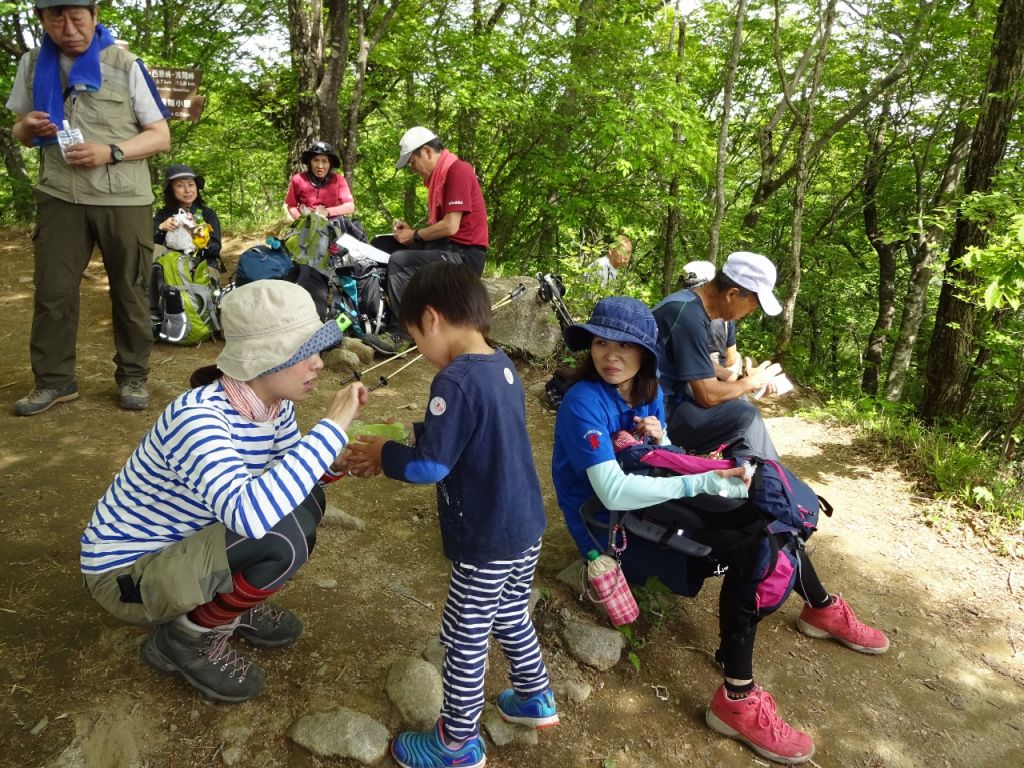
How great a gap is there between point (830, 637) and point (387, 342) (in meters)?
4.47

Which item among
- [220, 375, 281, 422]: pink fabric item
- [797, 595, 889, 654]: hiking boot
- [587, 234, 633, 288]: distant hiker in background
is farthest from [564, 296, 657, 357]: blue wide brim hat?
[587, 234, 633, 288]: distant hiker in background

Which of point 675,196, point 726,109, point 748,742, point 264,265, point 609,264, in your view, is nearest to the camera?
point 748,742

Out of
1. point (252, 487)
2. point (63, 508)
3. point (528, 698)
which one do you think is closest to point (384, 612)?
point (528, 698)

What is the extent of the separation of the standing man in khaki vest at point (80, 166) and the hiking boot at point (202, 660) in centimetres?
268

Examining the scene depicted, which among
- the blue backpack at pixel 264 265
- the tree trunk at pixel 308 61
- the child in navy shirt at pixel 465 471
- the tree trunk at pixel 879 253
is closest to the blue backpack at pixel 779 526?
the child in navy shirt at pixel 465 471

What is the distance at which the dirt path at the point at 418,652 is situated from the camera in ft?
6.87

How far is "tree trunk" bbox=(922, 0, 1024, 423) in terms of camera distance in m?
5.87

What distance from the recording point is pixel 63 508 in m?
3.20

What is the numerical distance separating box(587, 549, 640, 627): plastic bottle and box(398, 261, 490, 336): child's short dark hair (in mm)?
1294

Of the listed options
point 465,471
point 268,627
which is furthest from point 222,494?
point 268,627

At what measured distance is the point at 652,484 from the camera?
2.44 m

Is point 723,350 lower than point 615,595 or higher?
higher

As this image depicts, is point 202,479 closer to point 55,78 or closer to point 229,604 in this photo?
point 229,604

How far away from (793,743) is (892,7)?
1086 cm
